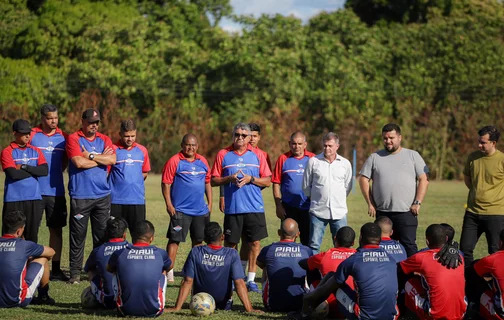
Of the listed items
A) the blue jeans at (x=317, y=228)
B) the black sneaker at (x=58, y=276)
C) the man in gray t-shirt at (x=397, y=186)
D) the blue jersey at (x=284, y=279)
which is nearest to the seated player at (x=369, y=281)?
the blue jersey at (x=284, y=279)

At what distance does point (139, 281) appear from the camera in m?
8.43

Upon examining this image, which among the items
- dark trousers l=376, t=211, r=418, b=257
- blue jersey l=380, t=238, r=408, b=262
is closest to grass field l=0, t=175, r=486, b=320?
blue jersey l=380, t=238, r=408, b=262

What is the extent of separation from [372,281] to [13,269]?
4138 millimetres

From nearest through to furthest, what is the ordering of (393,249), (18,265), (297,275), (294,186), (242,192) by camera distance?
(18,265)
(393,249)
(297,275)
(242,192)
(294,186)

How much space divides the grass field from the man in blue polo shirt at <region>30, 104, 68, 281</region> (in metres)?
0.96

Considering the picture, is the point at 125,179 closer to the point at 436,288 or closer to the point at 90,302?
the point at 90,302

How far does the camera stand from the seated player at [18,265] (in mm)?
8781

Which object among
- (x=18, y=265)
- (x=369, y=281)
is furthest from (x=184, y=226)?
(x=369, y=281)

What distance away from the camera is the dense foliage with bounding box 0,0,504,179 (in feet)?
138

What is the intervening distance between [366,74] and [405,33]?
3843 mm

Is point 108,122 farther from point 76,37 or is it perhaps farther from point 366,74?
point 366,74

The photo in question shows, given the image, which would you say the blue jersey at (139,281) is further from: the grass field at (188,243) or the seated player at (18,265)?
the seated player at (18,265)

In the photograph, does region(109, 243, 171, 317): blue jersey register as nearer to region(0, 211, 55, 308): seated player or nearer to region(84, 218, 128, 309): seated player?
region(84, 218, 128, 309): seated player

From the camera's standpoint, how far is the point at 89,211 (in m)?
11.3
